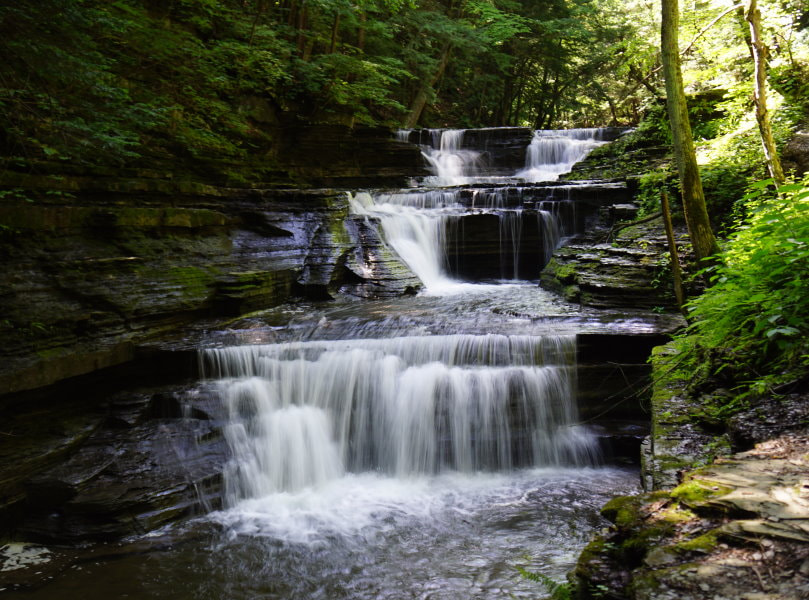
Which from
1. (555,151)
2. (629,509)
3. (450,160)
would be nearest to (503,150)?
(555,151)

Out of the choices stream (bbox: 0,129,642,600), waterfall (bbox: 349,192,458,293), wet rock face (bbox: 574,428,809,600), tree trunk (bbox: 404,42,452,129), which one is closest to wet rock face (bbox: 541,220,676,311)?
stream (bbox: 0,129,642,600)

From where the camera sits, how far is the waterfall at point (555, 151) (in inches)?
Result: 642

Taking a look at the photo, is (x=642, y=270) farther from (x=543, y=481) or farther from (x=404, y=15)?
(x=404, y=15)

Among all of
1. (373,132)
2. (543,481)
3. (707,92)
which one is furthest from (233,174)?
(707,92)

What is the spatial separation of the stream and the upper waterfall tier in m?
7.79

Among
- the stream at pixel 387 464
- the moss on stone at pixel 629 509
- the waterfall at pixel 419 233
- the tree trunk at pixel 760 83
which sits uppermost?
the tree trunk at pixel 760 83

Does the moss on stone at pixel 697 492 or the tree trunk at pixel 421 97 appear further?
the tree trunk at pixel 421 97

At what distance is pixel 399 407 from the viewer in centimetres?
664

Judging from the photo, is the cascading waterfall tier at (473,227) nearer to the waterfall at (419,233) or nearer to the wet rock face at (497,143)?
the waterfall at (419,233)

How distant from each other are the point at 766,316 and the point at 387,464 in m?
4.39

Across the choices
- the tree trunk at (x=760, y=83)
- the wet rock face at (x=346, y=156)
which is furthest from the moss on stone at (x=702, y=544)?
the wet rock face at (x=346, y=156)

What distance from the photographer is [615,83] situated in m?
26.1

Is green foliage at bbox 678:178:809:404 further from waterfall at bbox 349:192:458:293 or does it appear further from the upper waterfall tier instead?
the upper waterfall tier

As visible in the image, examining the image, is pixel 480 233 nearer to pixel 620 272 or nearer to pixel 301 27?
pixel 620 272
